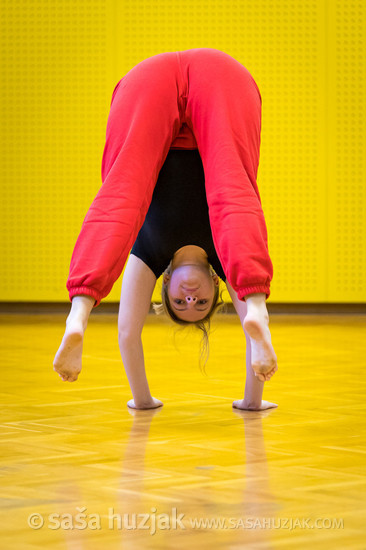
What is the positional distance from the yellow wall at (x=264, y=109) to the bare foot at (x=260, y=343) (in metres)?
4.25

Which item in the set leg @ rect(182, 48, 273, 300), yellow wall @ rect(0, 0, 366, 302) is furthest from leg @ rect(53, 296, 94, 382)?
yellow wall @ rect(0, 0, 366, 302)

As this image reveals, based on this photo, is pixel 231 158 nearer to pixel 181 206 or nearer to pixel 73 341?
pixel 181 206

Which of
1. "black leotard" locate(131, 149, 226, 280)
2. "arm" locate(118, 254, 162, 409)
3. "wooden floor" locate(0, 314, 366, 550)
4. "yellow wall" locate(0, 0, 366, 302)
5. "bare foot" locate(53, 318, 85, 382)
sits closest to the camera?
"wooden floor" locate(0, 314, 366, 550)

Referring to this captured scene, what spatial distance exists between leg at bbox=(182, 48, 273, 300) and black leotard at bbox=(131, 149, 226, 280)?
12 cm

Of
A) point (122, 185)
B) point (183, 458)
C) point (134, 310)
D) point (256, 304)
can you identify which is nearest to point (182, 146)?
point (122, 185)

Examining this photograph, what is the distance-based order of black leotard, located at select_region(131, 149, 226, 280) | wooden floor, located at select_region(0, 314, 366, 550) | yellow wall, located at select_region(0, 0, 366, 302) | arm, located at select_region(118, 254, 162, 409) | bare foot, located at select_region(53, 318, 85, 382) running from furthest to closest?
yellow wall, located at select_region(0, 0, 366, 302)
arm, located at select_region(118, 254, 162, 409)
black leotard, located at select_region(131, 149, 226, 280)
bare foot, located at select_region(53, 318, 85, 382)
wooden floor, located at select_region(0, 314, 366, 550)

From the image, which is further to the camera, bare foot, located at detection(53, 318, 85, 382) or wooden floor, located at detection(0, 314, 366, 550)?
bare foot, located at detection(53, 318, 85, 382)

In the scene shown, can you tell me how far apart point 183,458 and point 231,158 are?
2.61 ft

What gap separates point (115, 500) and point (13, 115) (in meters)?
5.14

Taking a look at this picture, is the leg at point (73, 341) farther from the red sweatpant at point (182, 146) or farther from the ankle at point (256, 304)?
the ankle at point (256, 304)

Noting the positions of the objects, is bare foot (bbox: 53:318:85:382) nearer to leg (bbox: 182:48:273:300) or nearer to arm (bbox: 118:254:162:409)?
leg (bbox: 182:48:273:300)

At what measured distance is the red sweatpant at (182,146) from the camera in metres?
2.32

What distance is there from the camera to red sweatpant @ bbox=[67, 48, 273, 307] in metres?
2.32

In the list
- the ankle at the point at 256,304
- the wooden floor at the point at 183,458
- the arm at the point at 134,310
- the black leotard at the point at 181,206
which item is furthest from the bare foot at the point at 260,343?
the arm at the point at 134,310
